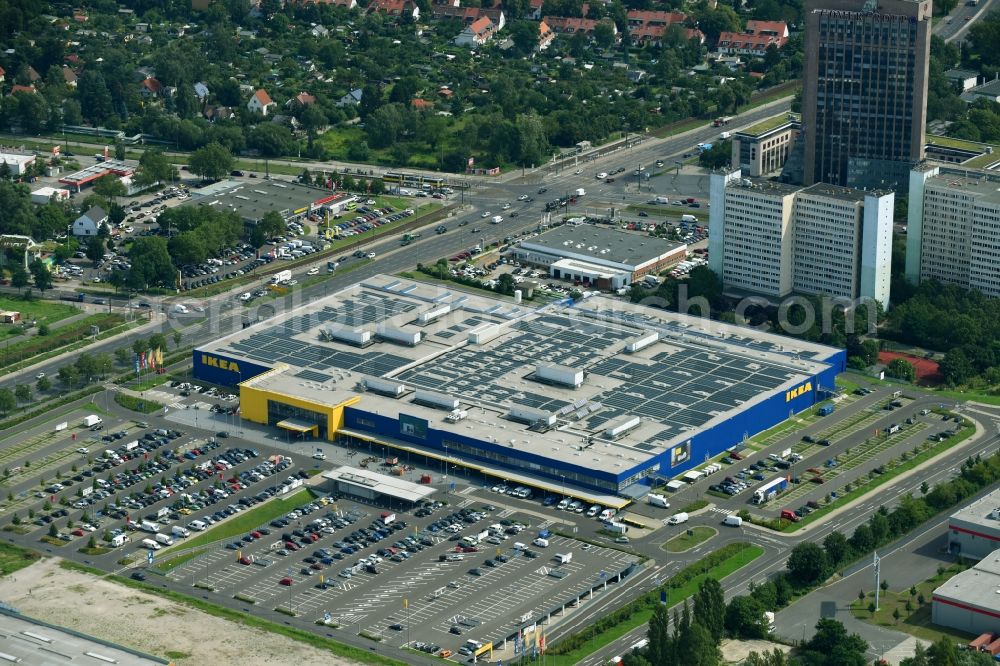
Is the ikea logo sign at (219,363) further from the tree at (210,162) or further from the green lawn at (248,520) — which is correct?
the tree at (210,162)

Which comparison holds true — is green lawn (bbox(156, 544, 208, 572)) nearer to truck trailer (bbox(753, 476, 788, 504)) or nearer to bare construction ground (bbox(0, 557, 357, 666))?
bare construction ground (bbox(0, 557, 357, 666))

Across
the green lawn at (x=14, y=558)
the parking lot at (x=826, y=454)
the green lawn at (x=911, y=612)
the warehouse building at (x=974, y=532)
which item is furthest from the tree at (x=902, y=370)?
the green lawn at (x=14, y=558)

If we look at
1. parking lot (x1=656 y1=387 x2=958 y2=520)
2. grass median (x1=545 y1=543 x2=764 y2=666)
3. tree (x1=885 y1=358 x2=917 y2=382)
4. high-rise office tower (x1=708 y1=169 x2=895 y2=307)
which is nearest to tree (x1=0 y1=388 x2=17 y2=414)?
parking lot (x1=656 y1=387 x2=958 y2=520)

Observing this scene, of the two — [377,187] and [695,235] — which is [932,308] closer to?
[695,235]

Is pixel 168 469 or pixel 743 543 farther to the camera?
pixel 168 469

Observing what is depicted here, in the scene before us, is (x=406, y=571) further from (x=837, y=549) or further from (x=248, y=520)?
(x=837, y=549)

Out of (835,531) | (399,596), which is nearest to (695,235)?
(835,531)

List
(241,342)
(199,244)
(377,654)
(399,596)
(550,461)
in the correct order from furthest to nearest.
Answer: (199,244), (241,342), (550,461), (399,596), (377,654)
